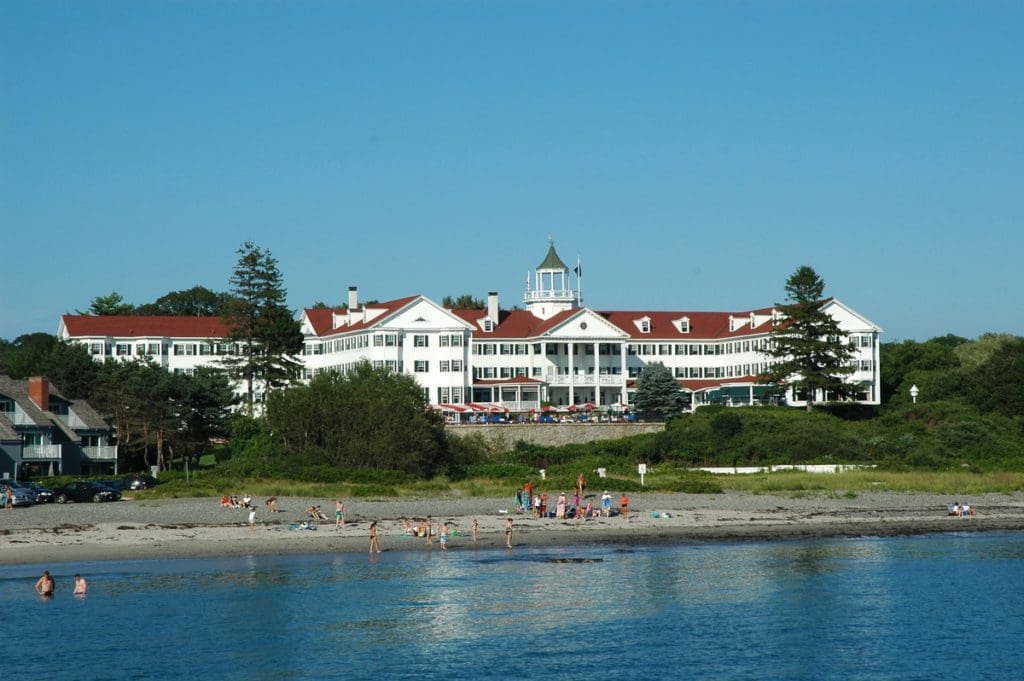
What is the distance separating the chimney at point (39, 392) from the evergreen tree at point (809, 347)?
1878 inches

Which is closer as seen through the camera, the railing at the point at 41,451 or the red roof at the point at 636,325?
the railing at the point at 41,451

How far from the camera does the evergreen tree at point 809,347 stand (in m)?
96.9

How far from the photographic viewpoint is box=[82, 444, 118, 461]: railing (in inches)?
3155

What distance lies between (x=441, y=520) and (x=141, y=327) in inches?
2688

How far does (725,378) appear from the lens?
11575 centimetres

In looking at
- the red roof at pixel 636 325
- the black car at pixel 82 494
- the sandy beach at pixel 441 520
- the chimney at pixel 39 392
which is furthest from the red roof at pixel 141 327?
the sandy beach at pixel 441 520

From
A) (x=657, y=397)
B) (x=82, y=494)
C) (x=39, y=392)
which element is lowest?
→ (x=82, y=494)

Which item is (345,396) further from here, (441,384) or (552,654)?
(552,654)

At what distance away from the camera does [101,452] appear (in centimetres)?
8069

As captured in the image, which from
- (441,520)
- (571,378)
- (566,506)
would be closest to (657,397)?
(571,378)

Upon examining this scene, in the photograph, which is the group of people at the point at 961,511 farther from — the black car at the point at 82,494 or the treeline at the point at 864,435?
the black car at the point at 82,494

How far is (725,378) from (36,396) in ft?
187

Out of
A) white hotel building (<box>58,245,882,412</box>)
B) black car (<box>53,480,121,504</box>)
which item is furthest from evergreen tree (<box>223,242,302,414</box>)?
black car (<box>53,480,121,504</box>)

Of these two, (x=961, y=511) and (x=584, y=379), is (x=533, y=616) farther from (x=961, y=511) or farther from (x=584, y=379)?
(x=584, y=379)
